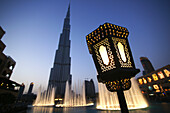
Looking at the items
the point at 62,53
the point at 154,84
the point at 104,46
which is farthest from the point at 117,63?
the point at 62,53

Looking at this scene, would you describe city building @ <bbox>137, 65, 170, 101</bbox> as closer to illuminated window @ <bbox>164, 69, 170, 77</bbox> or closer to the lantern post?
illuminated window @ <bbox>164, 69, 170, 77</bbox>

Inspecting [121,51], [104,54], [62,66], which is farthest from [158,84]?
[62,66]

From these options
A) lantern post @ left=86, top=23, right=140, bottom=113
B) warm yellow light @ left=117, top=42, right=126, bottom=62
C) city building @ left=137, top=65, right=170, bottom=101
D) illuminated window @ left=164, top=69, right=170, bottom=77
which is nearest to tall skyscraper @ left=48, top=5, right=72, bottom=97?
city building @ left=137, top=65, right=170, bottom=101

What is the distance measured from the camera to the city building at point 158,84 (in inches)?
1065

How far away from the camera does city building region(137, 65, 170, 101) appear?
2706 cm

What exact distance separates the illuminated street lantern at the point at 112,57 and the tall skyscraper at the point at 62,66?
3878 inches

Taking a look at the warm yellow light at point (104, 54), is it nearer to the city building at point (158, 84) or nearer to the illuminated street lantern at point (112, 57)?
the illuminated street lantern at point (112, 57)

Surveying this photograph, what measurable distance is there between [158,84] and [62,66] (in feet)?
305

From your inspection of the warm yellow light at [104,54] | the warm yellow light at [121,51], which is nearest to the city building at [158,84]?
the warm yellow light at [121,51]

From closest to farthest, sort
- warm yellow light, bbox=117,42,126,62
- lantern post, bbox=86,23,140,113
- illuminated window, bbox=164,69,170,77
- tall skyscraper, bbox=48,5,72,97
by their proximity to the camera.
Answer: lantern post, bbox=86,23,140,113
warm yellow light, bbox=117,42,126,62
illuminated window, bbox=164,69,170,77
tall skyscraper, bbox=48,5,72,97

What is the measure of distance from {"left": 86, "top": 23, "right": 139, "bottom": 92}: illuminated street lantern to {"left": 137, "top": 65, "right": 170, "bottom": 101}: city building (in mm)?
29796

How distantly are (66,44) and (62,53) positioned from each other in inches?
585

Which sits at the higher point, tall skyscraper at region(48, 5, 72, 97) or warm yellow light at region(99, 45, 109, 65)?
tall skyscraper at region(48, 5, 72, 97)

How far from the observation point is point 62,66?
104062 mm
